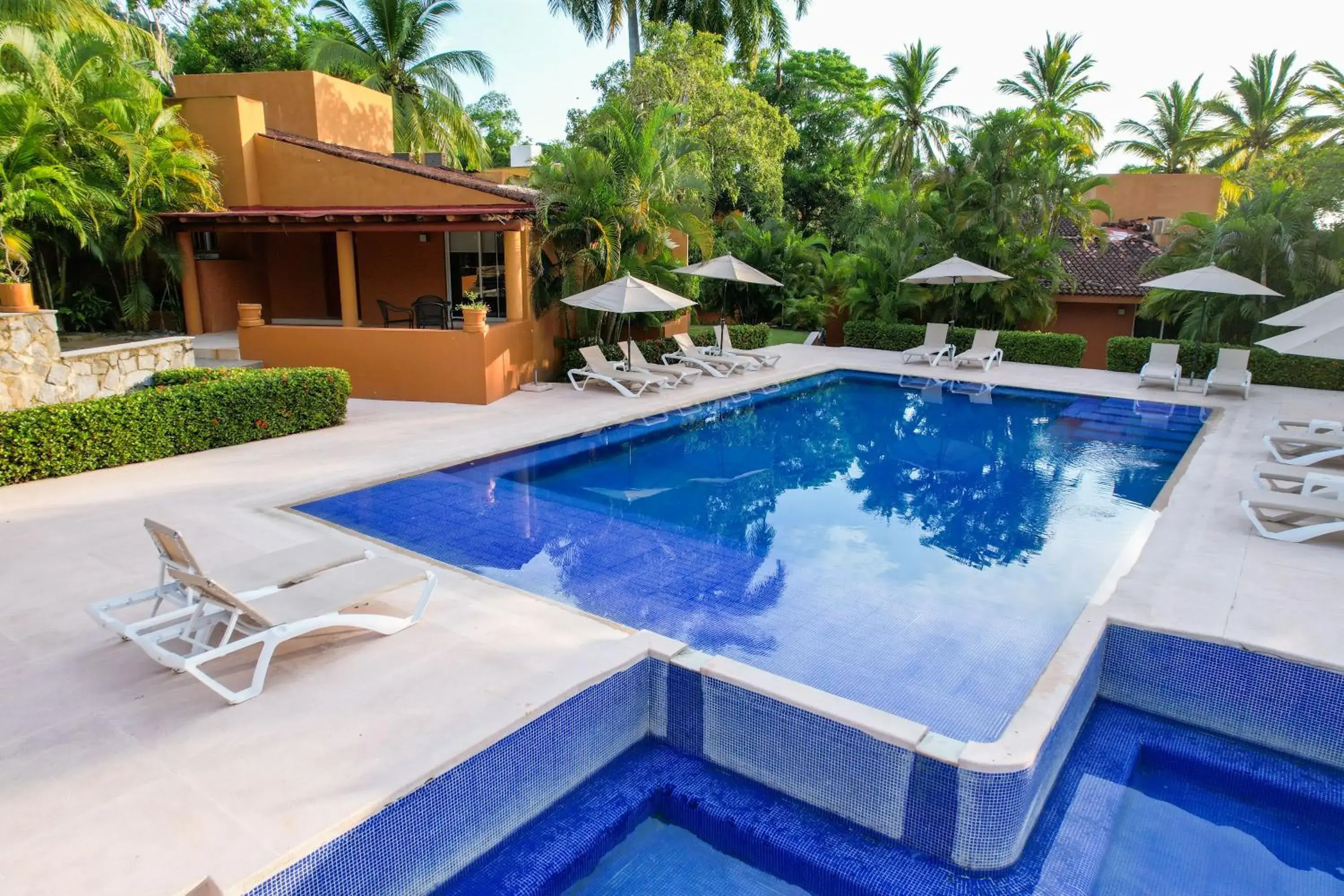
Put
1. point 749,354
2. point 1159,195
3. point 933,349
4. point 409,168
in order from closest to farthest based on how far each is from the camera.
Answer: point 409,168
point 749,354
point 933,349
point 1159,195

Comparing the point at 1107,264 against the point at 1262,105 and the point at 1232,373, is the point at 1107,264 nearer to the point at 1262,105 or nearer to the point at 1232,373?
the point at 1232,373

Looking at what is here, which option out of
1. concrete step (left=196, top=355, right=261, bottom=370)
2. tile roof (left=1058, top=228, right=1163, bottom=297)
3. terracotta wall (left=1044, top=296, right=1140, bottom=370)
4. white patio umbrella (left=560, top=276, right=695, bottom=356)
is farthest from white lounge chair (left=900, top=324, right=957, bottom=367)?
concrete step (left=196, top=355, right=261, bottom=370)

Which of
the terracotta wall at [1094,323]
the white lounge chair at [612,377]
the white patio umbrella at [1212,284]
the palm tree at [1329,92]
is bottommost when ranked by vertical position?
the white lounge chair at [612,377]

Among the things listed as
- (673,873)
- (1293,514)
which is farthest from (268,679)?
(1293,514)

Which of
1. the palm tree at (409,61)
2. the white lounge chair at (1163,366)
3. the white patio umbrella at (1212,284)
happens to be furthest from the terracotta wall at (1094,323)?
the palm tree at (409,61)

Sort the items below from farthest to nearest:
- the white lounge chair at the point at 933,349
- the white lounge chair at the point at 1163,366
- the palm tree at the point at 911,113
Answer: the palm tree at the point at 911,113, the white lounge chair at the point at 933,349, the white lounge chair at the point at 1163,366

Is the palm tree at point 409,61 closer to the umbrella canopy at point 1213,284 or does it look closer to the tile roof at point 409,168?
the tile roof at point 409,168

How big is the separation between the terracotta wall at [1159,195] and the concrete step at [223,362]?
85.5ft

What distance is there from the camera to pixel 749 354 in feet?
64.2

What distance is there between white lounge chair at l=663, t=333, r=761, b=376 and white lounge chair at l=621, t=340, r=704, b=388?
1.05 ft

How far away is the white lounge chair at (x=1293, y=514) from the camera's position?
789 cm

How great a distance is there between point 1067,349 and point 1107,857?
1849 centimetres

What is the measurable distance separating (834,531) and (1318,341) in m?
5.88

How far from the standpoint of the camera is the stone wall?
10.3 metres
